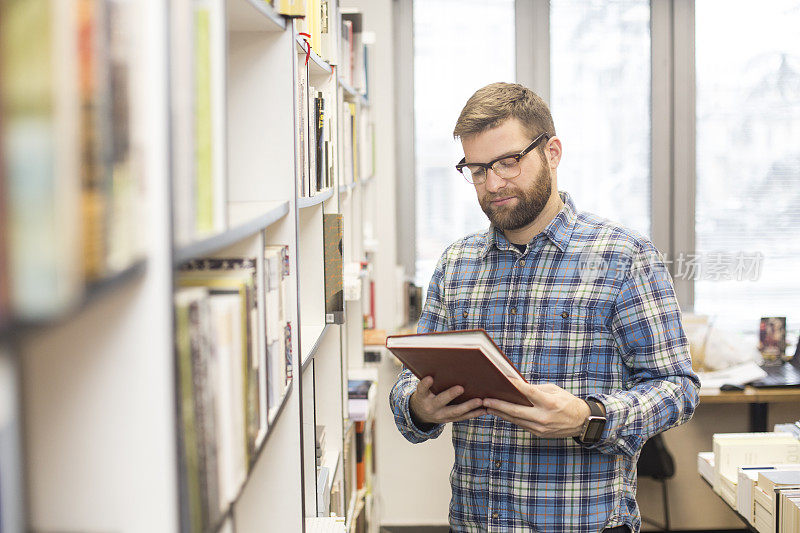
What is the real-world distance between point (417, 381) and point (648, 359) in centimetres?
52

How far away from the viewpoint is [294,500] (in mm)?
1288

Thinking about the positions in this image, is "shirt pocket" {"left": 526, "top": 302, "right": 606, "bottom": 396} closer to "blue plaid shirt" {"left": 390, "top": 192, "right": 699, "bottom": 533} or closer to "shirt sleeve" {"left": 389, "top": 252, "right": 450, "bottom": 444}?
"blue plaid shirt" {"left": 390, "top": 192, "right": 699, "bottom": 533}

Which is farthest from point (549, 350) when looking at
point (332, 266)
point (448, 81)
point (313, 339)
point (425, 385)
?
point (448, 81)

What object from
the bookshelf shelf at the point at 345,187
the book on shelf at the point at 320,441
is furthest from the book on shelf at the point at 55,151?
the bookshelf shelf at the point at 345,187

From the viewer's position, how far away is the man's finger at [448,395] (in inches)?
58.2

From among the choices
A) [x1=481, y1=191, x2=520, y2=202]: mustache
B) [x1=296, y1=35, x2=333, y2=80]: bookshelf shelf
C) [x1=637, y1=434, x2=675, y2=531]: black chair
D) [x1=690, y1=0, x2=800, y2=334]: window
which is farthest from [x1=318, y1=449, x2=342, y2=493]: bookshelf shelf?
[x1=690, y1=0, x2=800, y2=334]: window

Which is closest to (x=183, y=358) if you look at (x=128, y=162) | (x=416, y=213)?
(x=128, y=162)

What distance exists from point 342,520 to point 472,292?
597mm

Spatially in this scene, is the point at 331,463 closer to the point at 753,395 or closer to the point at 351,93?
the point at 351,93

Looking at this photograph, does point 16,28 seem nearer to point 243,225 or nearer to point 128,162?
point 128,162

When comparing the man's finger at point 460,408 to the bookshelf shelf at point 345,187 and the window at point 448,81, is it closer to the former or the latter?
the bookshelf shelf at point 345,187

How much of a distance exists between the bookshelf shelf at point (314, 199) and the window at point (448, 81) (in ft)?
7.10

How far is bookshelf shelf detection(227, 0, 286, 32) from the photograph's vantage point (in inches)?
41.3

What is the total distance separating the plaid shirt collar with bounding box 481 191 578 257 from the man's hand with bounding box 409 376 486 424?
1.25ft
